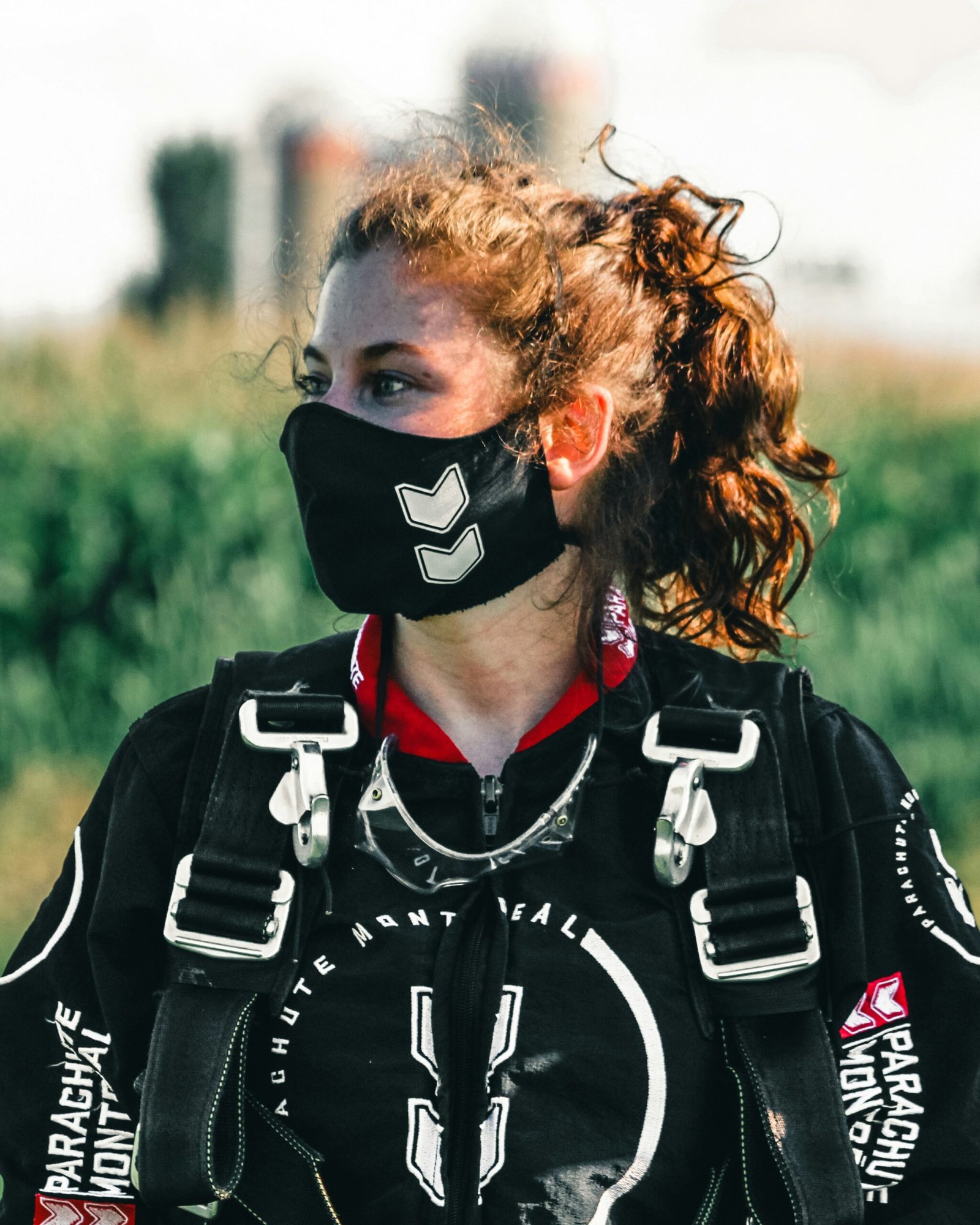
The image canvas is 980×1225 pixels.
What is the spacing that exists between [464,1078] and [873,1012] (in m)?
0.53

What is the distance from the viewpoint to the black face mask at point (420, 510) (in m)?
2.27

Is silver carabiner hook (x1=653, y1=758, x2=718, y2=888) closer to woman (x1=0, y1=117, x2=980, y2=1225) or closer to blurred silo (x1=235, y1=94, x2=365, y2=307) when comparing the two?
woman (x1=0, y1=117, x2=980, y2=1225)

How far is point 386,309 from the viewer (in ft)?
7.34

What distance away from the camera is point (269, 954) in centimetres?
200

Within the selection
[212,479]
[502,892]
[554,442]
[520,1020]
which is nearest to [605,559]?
[554,442]

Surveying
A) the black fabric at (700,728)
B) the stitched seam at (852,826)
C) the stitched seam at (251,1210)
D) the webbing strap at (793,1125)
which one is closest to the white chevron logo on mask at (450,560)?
the black fabric at (700,728)

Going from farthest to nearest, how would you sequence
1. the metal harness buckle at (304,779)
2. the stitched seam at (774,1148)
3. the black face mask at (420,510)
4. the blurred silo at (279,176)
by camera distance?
the blurred silo at (279,176), the black face mask at (420,510), the metal harness buckle at (304,779), the stitched seam at (774,1148)

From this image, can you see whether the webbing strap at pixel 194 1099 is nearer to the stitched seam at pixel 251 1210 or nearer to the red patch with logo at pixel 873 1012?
the stitched seam at pixel 251 1210

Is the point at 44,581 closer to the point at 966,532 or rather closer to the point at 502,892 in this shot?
the point at 966,532

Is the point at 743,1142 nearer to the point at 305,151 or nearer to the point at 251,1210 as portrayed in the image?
the point at 251,1210

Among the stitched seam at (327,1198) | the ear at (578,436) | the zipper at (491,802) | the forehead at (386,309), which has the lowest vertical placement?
the stitched seam at (327,1198)

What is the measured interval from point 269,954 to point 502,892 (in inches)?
12.2

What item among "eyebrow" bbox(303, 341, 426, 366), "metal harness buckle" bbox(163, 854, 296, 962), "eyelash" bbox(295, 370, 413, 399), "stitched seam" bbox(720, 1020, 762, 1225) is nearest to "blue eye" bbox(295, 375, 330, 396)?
"eyelash" bbox(295, 370, 413, 399)

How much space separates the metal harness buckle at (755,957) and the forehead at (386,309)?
862 millimetres
